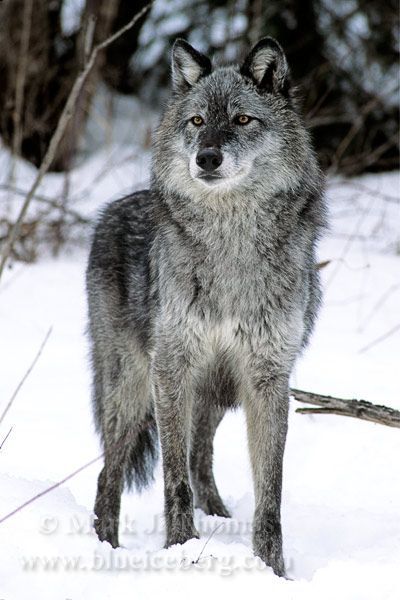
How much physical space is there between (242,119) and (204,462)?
2.03m

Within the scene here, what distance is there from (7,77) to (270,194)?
326 inches

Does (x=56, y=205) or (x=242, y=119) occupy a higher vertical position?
(x=242, y=119)

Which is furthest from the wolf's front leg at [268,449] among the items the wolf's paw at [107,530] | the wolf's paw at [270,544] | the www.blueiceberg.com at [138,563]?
the wolf's paw at [107,530]

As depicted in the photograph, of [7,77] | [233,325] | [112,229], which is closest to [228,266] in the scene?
[233,325]

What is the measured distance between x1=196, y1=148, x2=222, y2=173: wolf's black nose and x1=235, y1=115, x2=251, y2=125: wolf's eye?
30 cm

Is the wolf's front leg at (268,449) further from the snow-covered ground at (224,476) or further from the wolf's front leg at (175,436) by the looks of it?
the wolf's front leg at (175,436)

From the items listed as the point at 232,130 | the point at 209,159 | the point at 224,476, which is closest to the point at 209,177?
the point at 209,159

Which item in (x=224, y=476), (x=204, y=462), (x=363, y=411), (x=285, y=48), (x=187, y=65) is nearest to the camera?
(x=363, y=411)

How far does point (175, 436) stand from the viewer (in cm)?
425

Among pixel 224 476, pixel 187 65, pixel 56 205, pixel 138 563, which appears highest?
pixel 187 65

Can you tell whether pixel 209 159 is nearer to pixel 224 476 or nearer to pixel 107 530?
pixel 107 530

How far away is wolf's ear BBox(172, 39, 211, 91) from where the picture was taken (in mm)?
4496

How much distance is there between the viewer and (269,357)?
4.13 m

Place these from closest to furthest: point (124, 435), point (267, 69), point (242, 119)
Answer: point (242, 119)
point (267, 69)
point (124, 435)
